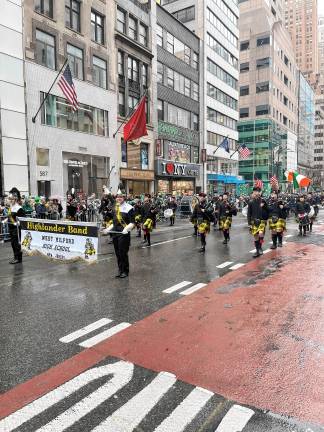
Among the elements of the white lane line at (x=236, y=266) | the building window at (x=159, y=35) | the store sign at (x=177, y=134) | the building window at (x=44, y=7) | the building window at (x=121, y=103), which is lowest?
the white lane line at (x=236, y=266)

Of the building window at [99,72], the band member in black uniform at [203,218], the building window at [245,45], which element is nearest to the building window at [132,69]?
the building window at [99,72]

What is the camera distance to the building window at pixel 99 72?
26.9 m

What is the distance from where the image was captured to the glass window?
74.2 feet

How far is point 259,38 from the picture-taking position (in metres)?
78.1

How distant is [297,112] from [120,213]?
322 feet

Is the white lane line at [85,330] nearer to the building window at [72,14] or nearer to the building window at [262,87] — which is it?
the building window at [72,14]

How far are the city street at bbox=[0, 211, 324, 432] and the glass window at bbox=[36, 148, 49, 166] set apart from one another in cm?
1529

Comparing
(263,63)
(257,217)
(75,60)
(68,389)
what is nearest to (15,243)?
(257,217)

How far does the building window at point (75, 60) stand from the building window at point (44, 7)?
7.02 feet

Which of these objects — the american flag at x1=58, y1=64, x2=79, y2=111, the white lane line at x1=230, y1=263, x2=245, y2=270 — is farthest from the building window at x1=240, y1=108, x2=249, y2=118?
the white lane line at x1=230, y1=263, x2=245, y2=270

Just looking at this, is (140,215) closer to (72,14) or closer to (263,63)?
(72,14)

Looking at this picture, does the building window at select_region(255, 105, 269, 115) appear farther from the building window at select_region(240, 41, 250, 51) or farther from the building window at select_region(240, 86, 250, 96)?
the building window at select_region(240, 41, 250, 51)

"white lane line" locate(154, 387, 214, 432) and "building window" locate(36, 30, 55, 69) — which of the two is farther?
"building window" locate(36, 30, 55, 69)

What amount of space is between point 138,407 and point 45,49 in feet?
79.0
